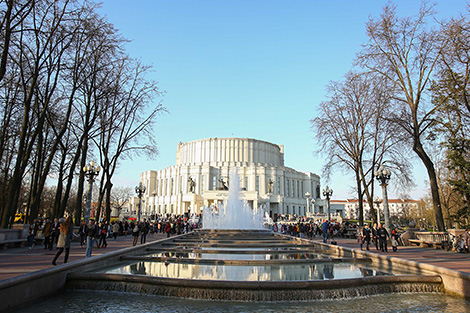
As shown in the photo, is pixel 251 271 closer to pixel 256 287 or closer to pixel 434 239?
pixel 256 287

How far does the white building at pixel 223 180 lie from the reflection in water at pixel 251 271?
2251 inches

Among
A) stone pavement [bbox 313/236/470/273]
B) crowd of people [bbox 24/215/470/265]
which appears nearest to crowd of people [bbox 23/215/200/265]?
crowd of people [bbox 24/215/470/265]

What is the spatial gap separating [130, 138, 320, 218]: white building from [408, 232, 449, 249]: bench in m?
50.2

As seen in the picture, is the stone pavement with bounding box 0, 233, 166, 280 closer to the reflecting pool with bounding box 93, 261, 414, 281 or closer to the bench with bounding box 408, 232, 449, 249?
the reflecting pool with bounding box 93, 261, 414, 281

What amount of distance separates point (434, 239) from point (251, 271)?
41.7 feet

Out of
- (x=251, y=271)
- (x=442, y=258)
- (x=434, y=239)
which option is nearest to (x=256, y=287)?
(x=251, y=271)

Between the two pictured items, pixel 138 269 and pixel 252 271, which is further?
pixel 138 269

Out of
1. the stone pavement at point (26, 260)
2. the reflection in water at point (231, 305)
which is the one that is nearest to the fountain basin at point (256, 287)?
the reflection in water at point (231, 305)

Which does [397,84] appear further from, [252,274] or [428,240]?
[252,274]

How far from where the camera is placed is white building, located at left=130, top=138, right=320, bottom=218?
77938 millimetres

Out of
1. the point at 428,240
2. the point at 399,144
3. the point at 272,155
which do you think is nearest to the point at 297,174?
the point at 272,155

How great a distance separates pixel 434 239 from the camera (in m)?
17.0

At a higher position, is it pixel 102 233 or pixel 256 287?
pixel 102 233

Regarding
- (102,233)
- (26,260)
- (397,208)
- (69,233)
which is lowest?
(26,260)
